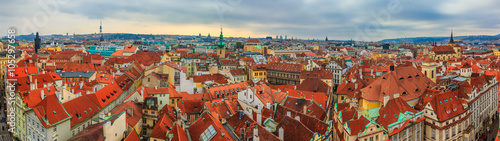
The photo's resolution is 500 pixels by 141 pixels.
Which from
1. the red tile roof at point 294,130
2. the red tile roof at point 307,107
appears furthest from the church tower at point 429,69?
the red tile roof at point 294,130

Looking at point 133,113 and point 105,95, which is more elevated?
point 105,95

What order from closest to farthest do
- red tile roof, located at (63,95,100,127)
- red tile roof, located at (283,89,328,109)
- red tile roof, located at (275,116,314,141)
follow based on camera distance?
red tile roof, located at (275,116,314,141) < red tile roof, located at (63,95,100,127) < red tile roof, located at (283,89,328,109)

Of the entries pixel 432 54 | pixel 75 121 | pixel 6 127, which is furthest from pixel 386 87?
pixel 432 54

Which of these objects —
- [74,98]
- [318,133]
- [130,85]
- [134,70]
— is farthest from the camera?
[134,70]

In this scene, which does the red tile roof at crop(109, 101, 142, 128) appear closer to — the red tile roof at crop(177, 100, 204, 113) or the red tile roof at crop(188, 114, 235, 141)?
the red tile roof at crop(177, 100, 204, 113)

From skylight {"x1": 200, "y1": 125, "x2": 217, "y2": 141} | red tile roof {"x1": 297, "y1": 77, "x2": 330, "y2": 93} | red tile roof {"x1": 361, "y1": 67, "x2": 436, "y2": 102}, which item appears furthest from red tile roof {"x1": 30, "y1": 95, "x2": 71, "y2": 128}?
red tile roof {"x1": 297, "y1": 77, "x2": 330, "y2": 93}

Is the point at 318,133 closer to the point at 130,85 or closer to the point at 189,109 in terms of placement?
the point at 189,109

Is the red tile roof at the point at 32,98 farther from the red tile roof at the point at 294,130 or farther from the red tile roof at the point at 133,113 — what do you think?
the red tile roof at the point at 294,130

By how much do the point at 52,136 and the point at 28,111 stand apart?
204 inches

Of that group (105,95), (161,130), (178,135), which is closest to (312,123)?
(178,135)

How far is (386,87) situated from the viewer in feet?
169

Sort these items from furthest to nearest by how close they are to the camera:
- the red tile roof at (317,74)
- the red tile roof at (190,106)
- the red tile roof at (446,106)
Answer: the red tile roof at (317,74)
the red tile roof at (190,106)
the red tile roof at (446,106)

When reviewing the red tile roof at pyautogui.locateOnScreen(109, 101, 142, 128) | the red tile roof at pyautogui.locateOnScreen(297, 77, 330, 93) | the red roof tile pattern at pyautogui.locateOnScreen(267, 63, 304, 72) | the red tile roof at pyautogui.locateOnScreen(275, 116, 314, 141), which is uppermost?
the red roof tile pattern at pyautogui.locateOnScreen(267, 63, 304, 72)

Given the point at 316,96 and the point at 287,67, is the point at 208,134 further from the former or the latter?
the point at 287,67
